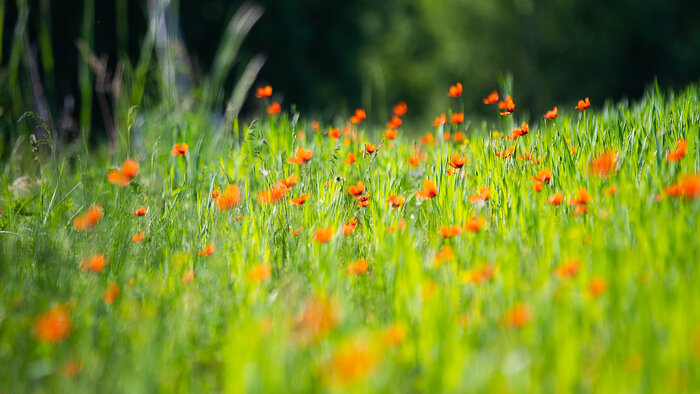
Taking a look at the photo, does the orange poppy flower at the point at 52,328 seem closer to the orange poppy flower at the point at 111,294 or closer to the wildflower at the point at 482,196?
the orange poppy flower at the point at 111,294

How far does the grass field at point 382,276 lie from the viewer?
52.8 inches

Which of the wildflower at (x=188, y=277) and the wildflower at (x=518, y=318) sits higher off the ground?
the wildflower at (x=188, y=277)

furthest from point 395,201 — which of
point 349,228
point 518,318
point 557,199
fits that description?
point 518,318

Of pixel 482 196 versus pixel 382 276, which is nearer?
pixel 382 276

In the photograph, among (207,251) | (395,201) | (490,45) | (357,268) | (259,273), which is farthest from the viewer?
(490,45)

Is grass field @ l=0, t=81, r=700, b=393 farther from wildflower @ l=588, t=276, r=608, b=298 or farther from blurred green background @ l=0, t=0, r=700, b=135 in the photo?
blurred green background @ l=0, t=0, r=700, b=135

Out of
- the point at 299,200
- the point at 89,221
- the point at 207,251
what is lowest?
the point at 207,251

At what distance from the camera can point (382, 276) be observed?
197cm

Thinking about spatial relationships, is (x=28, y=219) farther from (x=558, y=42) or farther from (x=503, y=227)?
(x=558, y=42)

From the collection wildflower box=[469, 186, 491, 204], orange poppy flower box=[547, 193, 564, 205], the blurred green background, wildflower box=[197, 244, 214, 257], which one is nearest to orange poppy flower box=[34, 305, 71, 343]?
wildflower box=[197, 244, 214, 257]

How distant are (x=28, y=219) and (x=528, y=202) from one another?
230cm

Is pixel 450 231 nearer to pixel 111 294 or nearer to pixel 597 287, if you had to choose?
pixel 597 287

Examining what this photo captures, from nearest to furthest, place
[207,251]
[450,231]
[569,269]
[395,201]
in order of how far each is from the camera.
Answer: [569,269]
[450,231]
[207,251]
[395,201]

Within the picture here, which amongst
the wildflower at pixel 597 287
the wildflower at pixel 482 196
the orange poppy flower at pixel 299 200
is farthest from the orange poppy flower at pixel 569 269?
the orange poppy flower at pixel 299 200
